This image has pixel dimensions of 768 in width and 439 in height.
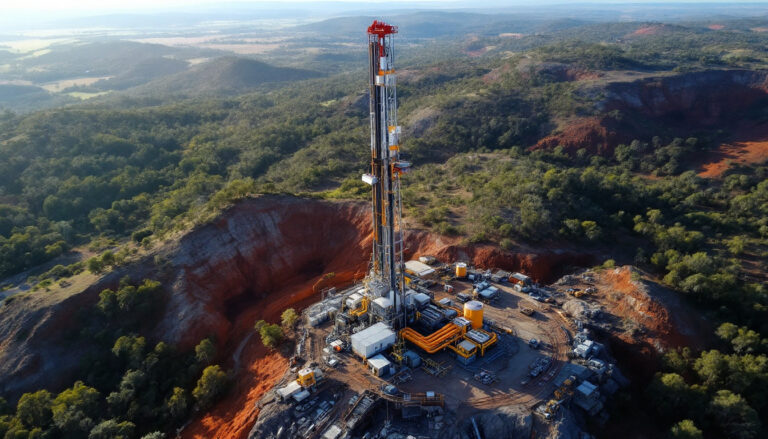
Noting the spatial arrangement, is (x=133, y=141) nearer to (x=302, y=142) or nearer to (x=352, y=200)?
(x=302, y=142)

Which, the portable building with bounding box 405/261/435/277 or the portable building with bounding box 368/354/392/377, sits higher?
the portable building with bounding box 405/261/435/277

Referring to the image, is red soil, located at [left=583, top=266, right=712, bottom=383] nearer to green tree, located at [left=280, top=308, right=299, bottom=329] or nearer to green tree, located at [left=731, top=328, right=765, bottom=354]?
green tree, located at [left=731, top=328, right=765, bottom=354]

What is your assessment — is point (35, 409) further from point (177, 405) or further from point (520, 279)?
point (520, 279)

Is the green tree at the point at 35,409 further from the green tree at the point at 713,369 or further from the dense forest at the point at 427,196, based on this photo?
the green tree at the point at 713,369

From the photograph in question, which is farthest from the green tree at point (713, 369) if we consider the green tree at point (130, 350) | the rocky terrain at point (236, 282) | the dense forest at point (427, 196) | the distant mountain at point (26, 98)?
the distant mountain at point (26, 98)

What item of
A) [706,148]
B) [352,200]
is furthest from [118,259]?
[706,148]

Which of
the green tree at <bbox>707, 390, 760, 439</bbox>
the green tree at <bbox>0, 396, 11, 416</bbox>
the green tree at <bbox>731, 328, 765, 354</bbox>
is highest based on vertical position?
the green tree at <bbox>731, 328, 765, 354</bbox>

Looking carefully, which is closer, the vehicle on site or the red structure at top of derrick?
the red structure at top of derrick

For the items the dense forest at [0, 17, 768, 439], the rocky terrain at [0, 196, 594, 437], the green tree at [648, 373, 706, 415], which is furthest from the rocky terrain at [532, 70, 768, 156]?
the green tree at [648, 373, 706, 415]
